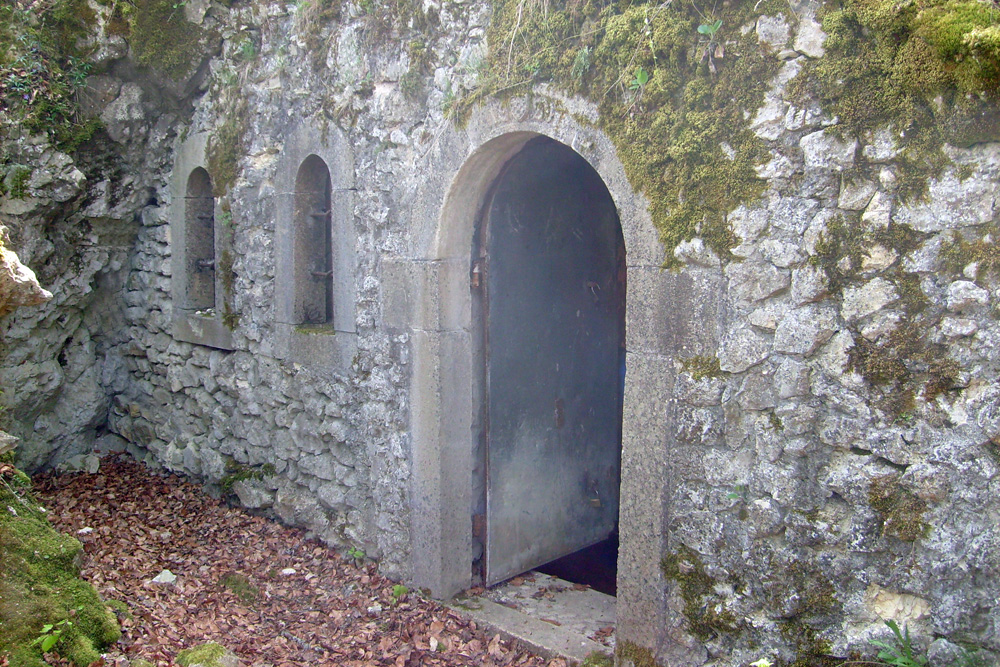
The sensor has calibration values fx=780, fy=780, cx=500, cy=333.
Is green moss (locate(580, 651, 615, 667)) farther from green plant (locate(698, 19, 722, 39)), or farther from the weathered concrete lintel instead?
the weathered concrete lintel

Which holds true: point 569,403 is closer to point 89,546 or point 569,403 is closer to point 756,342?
point 756,342

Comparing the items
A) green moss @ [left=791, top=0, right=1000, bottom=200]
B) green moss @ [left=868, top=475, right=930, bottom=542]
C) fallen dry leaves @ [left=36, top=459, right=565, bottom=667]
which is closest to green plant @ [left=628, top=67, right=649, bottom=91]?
green moss @ [left=791, top=0, right=1000, bottom=200]

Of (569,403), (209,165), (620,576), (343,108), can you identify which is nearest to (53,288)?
(209,165)

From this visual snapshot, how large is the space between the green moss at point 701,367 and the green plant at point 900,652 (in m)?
1.08

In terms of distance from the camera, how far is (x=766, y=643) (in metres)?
3.05

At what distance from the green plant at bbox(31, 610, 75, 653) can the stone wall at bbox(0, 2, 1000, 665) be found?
A: 6.04 feet

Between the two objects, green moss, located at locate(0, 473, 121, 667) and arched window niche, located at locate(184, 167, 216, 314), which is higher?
arched window niche, located at locate(184, 167, 216, 314)

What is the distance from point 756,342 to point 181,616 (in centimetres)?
340

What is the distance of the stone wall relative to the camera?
2.68 meters

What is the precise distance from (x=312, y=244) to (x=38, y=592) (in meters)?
2.67

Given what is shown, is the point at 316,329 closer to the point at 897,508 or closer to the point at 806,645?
the point at 806,645

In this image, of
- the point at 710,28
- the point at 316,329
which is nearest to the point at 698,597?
the point at 710,28

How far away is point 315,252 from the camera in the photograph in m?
5.31

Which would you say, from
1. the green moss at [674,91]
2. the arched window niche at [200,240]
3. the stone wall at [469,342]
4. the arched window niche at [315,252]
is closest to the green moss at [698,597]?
the stone wall at [469,342]
